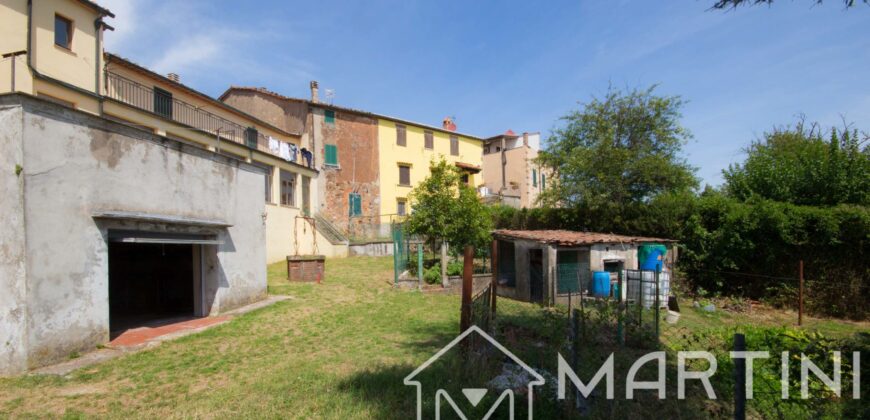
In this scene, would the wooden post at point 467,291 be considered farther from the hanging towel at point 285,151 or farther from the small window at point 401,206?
the small window at point 401,206

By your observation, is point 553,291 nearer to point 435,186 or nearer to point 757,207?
point 435,186

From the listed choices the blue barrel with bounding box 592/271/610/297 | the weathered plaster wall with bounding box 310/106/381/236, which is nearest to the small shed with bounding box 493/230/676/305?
the blue barrel with bounding box 592/271/610/297

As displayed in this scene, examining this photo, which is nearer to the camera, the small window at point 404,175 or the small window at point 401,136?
the small window at point 401,136

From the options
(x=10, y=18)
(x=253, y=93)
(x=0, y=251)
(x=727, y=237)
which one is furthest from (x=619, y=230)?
(x=253, y=93)

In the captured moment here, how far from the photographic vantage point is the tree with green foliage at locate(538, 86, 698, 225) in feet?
56.1

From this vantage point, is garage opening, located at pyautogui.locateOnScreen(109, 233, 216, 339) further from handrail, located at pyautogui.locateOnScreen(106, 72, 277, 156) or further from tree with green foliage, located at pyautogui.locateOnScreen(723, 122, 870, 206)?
tree with green foliage, located at pyautogui.locateOnScreen(723, 122, 870, 206)

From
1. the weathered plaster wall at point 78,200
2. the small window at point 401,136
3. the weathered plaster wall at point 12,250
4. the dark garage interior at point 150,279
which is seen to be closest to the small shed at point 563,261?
the weathered plaster wall at point 78,200

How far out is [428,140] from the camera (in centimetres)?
3222

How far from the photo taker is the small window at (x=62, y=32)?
14.1 meters

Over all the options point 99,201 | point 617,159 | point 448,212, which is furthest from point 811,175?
point 99,201

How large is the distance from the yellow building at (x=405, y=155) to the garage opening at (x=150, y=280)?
16763 mm

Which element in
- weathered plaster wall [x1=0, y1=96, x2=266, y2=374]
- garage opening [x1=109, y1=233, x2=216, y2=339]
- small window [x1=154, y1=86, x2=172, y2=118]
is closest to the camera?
weathered plaster wall [x1=0, y1=96, x2=266, y2=374]

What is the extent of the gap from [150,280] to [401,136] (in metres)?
21.0

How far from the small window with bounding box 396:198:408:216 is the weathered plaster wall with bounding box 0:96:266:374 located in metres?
21.3
